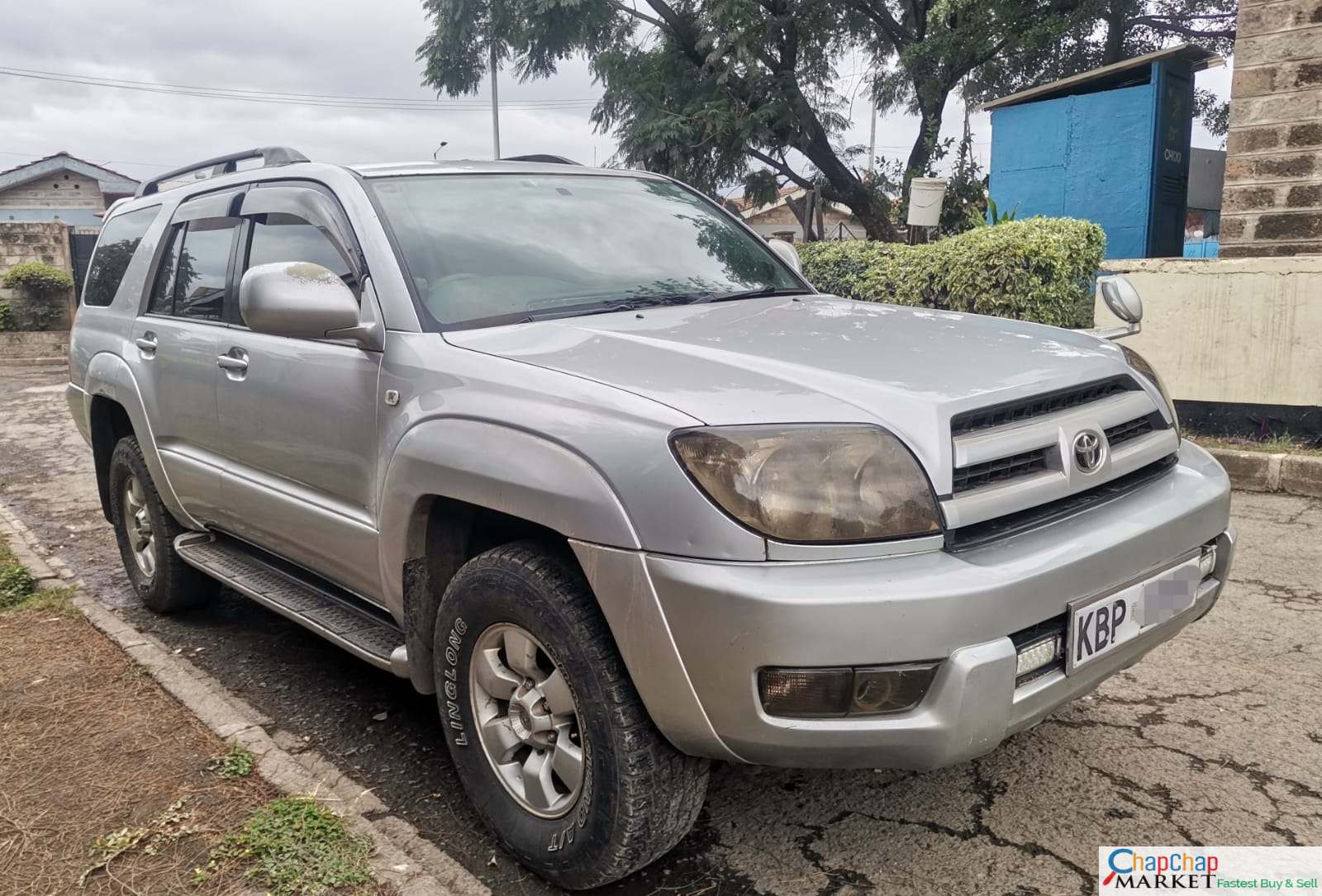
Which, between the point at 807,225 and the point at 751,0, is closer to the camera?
the point at 807,225

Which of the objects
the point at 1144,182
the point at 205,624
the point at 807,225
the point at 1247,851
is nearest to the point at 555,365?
the point at 1247,851

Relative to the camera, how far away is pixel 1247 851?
2.43 meters

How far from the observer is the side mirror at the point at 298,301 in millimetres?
2664

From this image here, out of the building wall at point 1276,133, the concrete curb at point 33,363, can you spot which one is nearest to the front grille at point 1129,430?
the building wall at point 1276,133

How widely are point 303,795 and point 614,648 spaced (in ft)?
3.66

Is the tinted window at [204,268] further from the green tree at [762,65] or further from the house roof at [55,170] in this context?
the house roof at [55,170]

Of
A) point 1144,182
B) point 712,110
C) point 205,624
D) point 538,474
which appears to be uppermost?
point 712,110

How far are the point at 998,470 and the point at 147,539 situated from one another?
3743 mm

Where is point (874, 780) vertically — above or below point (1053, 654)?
below

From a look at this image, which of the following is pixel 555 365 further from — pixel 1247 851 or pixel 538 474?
pixel 1247 851

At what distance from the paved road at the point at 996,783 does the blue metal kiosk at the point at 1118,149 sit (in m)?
7.12

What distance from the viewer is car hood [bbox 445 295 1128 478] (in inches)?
81.0

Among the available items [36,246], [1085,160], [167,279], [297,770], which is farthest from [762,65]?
[297,770]

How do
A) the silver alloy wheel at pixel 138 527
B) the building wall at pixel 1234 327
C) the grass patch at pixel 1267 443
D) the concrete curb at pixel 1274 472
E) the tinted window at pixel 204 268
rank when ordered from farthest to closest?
the building wall at pixel 1234 327 < the grass patch at pixel 1267 443 < the concrete curb at pixel 1274 472 < the silver alloy wheel at pixel 138 527 < the tinted window at pixel 204 268
